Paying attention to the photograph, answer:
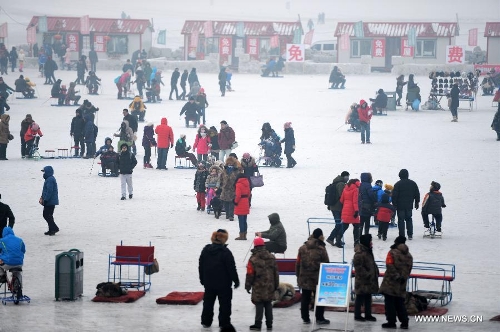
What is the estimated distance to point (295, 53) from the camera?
2330 inches

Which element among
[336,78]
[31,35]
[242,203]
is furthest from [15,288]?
[31,35]

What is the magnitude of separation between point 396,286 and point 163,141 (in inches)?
576

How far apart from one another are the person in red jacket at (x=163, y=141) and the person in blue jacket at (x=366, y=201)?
894cm

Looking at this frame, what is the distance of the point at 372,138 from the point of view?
32.9m

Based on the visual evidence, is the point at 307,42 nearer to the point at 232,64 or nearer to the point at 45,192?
the point at 232,64

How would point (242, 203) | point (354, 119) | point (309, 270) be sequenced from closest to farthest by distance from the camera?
point (309, 270)
point (242, 203)
point (354, 119)

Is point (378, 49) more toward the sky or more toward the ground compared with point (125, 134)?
more toward the sky

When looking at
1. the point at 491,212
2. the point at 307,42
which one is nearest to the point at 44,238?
the point at 491,212

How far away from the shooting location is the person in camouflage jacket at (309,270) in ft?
42.7

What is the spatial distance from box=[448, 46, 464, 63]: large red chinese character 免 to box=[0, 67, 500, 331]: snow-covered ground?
1546 centimetres

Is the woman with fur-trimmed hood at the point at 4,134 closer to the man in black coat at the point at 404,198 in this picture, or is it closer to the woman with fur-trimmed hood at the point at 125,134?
the woman with fur-trimmed hood at the point at 125,134

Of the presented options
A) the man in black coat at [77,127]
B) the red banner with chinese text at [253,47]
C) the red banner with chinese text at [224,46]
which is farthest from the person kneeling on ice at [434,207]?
the red banner with chinese text at [253,47]

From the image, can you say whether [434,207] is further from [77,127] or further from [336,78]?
[336,78]

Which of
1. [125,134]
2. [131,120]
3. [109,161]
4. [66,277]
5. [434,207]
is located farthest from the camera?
[131,120]
